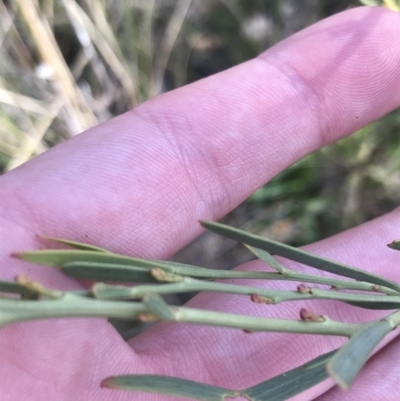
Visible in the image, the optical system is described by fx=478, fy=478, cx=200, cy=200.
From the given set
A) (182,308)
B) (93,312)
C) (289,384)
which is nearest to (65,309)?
(93,312)

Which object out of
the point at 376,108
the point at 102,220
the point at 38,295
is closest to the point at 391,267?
the point at 376,108

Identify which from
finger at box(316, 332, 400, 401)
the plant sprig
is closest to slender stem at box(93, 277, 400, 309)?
the plant sprig

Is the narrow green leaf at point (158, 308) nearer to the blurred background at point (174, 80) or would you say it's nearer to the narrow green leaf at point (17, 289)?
the narrow green leaf at point (17, 289)

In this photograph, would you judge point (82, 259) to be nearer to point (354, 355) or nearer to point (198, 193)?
point (354, 355)

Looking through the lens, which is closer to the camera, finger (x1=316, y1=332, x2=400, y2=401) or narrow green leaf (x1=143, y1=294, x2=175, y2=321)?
narrow green leaf (x1=143, y1=294, x2=175, y2=321)

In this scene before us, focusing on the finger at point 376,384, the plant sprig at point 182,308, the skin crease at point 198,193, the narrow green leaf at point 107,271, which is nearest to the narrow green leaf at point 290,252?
the plant sprig at point 182,308

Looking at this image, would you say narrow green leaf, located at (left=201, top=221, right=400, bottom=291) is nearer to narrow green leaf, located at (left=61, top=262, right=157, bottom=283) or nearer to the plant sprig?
the plant sprig

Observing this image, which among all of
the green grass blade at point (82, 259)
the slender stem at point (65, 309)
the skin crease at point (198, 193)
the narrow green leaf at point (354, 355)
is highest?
the skin crease at point (198, 193)
